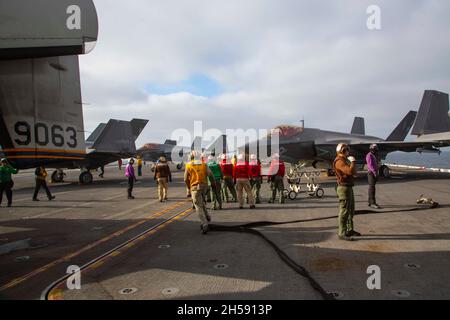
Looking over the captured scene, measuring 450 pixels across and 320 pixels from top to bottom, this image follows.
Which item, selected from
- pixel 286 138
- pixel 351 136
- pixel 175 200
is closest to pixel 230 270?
pixel 175 200

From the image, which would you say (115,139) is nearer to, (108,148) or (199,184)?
(108,148)

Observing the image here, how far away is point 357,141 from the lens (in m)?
21.1

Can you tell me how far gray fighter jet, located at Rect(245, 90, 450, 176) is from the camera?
60.2ft

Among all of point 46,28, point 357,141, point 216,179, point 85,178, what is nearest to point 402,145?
point 357,141

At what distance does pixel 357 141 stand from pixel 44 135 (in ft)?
66.3

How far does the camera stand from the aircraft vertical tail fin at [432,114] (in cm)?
2261

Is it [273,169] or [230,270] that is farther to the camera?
[273,169]

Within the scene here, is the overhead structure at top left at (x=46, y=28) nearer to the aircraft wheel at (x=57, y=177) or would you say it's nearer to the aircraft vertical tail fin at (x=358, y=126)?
the aircraft wheel at (x=57, y=177)

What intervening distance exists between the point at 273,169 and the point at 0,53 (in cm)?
861

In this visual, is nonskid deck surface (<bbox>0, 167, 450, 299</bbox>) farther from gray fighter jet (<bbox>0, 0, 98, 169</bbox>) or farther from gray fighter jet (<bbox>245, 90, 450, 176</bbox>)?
gray fighter jet (<bbox>245, 90, 450, 176</bbox>)

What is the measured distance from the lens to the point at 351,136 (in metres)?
21.9

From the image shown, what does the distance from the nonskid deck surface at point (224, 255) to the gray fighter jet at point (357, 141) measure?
30.4ft

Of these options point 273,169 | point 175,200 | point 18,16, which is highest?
point 18,16
